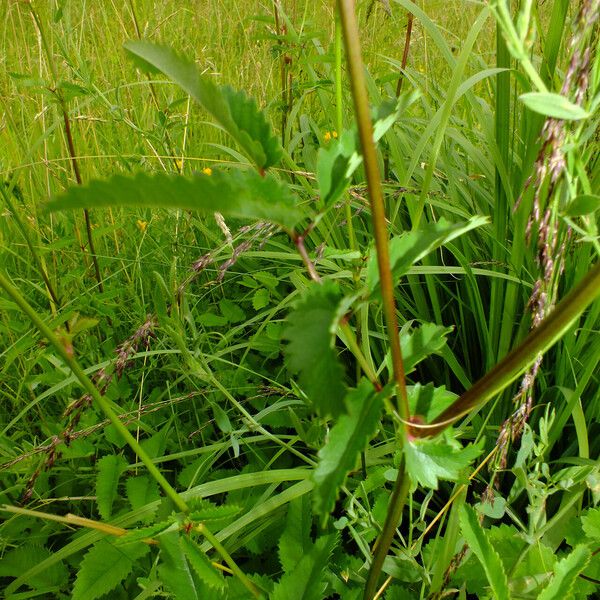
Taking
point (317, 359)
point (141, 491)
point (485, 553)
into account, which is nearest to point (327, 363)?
point (317, 359)

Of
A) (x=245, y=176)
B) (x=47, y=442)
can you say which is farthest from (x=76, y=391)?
(x=245, y=176)

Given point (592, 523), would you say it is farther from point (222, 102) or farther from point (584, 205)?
point (222, 102)

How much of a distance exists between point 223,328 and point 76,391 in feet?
1.16

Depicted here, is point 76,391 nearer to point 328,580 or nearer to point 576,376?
point 328,580

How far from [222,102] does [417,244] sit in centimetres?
17

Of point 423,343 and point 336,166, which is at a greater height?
point 336,166

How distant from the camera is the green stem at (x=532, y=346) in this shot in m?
0.40

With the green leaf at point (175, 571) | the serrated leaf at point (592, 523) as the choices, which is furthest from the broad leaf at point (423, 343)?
the serrated leaf at point (592, 523)

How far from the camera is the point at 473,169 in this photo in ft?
5.47

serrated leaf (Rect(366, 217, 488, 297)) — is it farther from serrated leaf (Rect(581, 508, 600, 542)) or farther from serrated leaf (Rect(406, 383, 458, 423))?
serrated leaf (Rect(581, 508, 600, 542))

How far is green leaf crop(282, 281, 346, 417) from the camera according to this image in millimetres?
349

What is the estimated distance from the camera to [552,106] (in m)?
0.42

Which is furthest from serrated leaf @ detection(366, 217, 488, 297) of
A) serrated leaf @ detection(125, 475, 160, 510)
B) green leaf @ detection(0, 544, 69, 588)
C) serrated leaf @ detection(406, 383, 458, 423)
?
green leaf @ detection(0, 544, 69, 588)

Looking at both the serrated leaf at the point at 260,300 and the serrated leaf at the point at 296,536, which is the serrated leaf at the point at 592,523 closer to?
the serrated leaf at the point at 296,536
